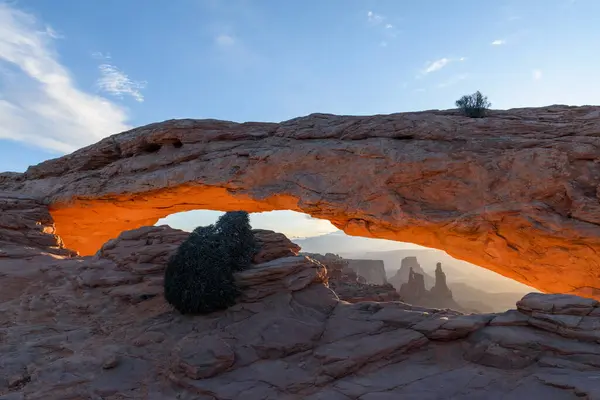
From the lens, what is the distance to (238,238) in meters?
13.5

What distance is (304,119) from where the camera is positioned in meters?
18.7

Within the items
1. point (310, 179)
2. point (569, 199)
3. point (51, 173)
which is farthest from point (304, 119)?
point (51, 173)

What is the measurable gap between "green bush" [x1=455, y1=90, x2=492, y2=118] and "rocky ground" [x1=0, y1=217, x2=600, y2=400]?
31.0 ft

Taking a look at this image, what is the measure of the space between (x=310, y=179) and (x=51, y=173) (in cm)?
1909

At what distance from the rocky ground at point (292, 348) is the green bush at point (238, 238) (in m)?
0.64

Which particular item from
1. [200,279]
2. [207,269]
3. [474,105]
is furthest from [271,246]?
[474,105]

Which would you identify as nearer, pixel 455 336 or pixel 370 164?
pixel 455 336

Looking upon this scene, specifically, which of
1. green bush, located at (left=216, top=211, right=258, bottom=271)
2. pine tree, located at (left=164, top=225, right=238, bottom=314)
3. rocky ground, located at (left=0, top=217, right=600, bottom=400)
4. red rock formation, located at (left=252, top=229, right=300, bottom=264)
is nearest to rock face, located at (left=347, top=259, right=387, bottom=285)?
red rock formation, located at (left=252, top=229, right=300, bottom=264)

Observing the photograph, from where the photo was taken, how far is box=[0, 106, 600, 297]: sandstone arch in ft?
43.9

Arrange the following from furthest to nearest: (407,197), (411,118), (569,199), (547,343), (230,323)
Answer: (411,118)
(407,197)
(569,199)
(230,323)
(547,343)

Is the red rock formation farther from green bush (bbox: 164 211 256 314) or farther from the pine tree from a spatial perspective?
the pine tree

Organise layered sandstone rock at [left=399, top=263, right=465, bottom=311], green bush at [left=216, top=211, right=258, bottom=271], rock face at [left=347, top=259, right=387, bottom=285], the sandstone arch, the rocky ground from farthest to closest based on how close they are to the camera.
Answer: rock face at [left=347, top=259, right=387, bottom=285] < layered sandstone rock at [left=399, top=263, right=465, bottom=311] < the sandstone arch < green bush at [left=216, top=211, right=258, bottom=271] < the rocky ground

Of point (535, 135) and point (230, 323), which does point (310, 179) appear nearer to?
point (230, 323)

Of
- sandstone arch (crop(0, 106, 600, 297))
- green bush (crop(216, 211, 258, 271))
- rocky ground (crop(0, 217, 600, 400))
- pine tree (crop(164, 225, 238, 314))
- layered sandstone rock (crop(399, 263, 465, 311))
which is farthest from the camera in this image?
layered sandstone rock (crop(399, 263, 465, 311))
